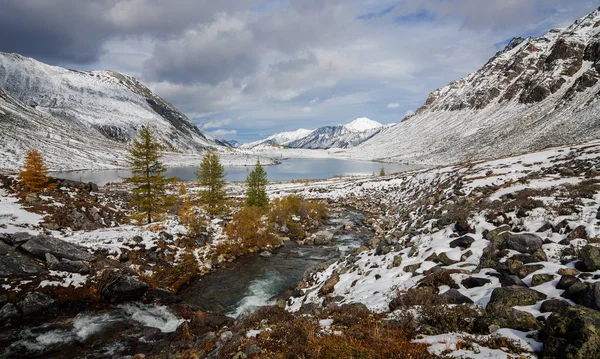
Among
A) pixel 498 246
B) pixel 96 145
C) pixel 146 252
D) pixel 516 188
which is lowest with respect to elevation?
pixel 146 252

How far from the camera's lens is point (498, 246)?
11.0 m

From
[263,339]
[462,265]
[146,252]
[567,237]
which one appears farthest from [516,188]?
[146,252]

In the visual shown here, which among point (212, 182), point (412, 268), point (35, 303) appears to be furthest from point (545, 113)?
point (35, 303)

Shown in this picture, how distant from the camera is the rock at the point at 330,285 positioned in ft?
45.4

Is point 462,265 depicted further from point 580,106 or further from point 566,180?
point 580,106

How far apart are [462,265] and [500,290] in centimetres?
334

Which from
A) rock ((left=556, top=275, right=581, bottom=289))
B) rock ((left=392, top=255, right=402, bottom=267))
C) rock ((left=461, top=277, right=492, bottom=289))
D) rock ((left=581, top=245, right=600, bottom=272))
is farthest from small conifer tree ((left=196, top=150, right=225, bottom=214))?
rock ((left=581, top=245, right=600, bottom=272))

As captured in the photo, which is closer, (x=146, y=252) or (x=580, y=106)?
(x=146, y=252)

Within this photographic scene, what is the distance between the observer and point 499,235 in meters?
11.7

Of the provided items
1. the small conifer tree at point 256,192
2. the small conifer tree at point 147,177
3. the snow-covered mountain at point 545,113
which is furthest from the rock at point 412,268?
the snow-covered mountain at point 545,113

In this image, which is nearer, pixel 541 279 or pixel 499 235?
pixel 541 279

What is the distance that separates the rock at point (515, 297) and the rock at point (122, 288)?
16.4 m

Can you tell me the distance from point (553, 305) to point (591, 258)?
263cm

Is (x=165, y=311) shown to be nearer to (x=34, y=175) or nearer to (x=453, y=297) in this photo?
(x=453, y=297)
